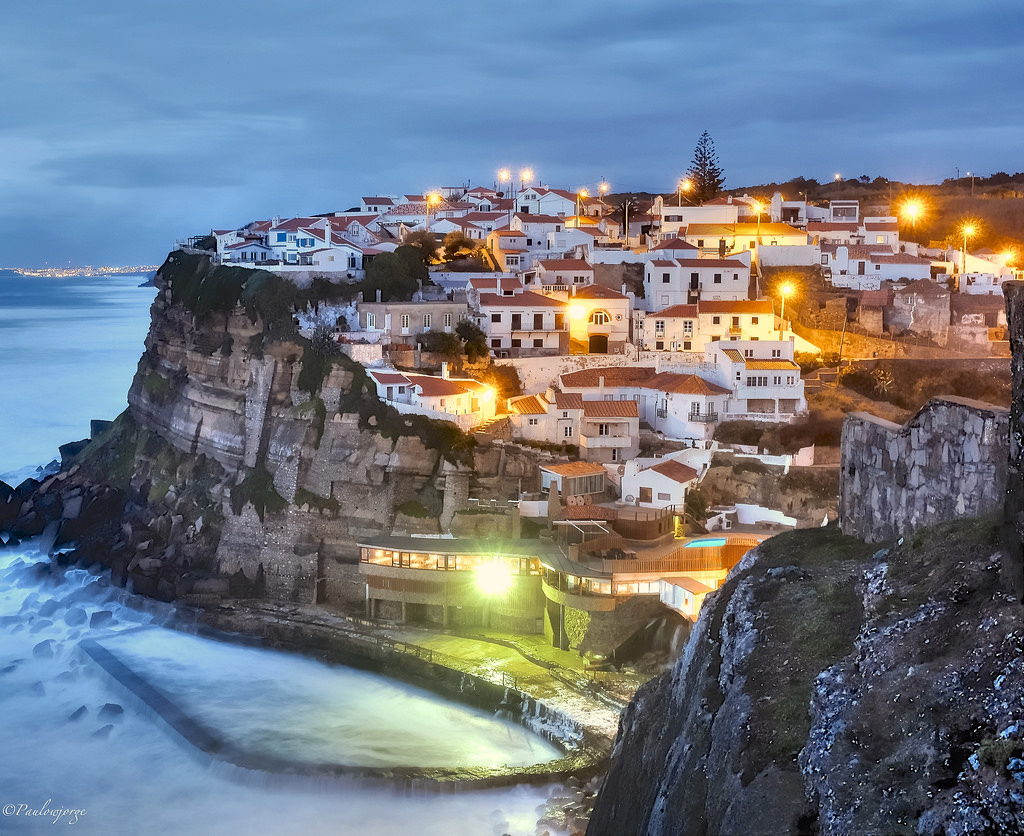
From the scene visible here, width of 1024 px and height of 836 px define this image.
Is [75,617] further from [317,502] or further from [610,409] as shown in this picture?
[610,409]

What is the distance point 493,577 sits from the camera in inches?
1000

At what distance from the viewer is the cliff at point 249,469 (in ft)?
92.4

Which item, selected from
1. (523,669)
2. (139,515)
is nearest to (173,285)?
(139,515)

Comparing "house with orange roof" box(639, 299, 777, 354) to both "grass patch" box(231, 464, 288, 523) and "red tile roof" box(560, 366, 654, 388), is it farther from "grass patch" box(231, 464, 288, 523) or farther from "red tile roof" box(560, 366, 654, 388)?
"grass patch" box(231, 464, 288, 523)

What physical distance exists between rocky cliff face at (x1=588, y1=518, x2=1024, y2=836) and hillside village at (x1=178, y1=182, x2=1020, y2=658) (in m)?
11.5

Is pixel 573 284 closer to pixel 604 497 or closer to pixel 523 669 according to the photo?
pixel 604 497

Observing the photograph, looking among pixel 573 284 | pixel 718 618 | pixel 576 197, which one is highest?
pixel 576 197

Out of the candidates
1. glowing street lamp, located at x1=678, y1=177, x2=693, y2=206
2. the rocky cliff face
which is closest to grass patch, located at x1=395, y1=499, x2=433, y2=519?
the rocky cliff face

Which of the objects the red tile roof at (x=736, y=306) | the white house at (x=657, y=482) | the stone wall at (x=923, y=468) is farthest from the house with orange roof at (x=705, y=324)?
the stone wall at (x=923, y=468)

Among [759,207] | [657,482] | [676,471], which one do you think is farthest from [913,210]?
[657,482]

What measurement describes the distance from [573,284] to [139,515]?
14.7 metres

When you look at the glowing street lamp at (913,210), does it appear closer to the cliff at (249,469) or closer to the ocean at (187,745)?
the cliff at (249,469)

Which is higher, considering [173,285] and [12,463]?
[173,285]

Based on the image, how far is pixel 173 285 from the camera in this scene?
133 feet
